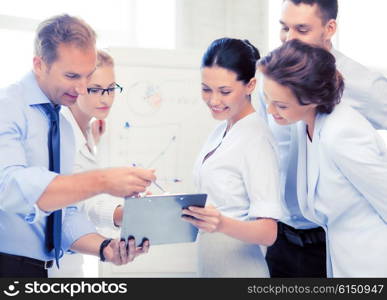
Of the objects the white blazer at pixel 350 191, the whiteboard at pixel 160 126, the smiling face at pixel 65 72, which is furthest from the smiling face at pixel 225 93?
the whiteboard at pixel 160 126

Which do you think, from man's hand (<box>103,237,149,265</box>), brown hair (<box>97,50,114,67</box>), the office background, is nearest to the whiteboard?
the office background

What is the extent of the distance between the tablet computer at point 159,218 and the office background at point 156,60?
42.0 inches

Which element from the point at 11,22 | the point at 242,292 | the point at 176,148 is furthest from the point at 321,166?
the point at 11,22

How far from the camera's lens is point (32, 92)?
62.8 inches

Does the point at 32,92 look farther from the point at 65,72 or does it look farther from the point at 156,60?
the point at 156,60

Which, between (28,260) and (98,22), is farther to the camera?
(98,22)

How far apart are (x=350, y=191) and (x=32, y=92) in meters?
1.02

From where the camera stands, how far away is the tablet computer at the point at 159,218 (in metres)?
1.48

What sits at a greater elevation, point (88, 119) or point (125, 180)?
point (125, 180)

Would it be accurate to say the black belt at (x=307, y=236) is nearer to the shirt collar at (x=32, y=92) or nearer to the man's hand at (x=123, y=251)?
the man's hand at (x=123, y=251)

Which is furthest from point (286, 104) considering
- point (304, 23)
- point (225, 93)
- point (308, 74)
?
point (304, 23)

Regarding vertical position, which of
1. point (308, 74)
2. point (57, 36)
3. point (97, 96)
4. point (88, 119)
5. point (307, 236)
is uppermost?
point (57, 36)

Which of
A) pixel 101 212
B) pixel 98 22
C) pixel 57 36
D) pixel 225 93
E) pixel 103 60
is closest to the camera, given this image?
pixel 57 36

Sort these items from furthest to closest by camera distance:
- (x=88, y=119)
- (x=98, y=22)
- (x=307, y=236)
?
(x=98, y=22) → (x=88, y=119) → (x=307, y=236)
